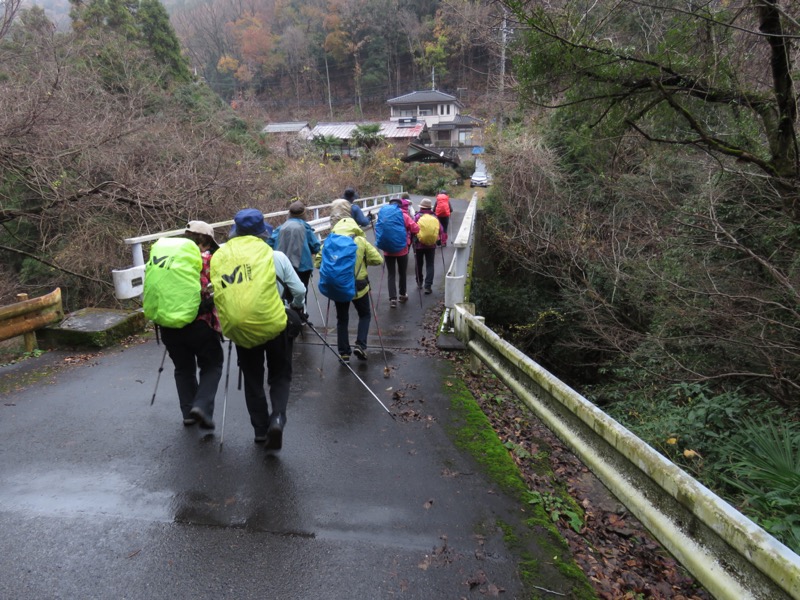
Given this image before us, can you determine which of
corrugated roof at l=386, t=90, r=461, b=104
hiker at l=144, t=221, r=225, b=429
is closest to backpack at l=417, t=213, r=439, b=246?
hiker at l=144, t=221, r=225, b=429

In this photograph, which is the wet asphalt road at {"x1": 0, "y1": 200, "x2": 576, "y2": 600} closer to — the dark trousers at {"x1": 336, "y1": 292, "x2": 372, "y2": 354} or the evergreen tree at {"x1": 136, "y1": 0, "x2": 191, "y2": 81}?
the dark trousers at {"x1": 336, "y1": 292, "x2": 372, "y2": 354}

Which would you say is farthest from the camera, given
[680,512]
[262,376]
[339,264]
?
[339,264]

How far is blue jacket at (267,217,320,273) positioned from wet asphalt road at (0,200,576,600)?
2.06 metres

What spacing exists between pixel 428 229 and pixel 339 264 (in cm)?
424

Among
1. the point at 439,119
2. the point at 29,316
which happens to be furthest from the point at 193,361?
the point at 439,119

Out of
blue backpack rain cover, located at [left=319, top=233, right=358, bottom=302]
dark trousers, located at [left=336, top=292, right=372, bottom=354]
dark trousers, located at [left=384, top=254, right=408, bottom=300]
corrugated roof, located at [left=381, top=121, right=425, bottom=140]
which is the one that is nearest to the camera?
blue backpack rain cover, located at [left=319, top=233, right=358, bottom=302]

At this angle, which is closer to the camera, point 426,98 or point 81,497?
point 81,497

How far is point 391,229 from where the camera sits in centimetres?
890

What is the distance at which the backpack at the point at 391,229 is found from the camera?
884cm

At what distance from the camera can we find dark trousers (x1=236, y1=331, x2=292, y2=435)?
13.8 feet

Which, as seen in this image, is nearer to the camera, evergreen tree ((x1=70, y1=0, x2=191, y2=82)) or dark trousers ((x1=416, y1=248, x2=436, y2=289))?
dark trousers ((x1=416, y1=248, x2=436, y2=289))

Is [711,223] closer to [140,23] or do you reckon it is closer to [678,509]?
[678,509]

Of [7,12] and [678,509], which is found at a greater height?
[7,12]

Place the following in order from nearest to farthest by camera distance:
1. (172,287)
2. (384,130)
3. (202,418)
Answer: (172,287), (202,418), (384,130)
